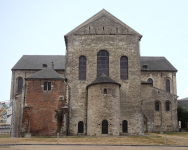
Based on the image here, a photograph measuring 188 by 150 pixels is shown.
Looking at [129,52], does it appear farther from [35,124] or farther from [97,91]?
[35,124]

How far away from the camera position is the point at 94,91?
2756 centimetres

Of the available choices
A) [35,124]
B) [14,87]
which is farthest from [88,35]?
[14,87]

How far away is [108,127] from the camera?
26172 millimetres

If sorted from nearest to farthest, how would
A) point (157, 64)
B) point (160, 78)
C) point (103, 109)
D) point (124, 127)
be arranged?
point (103, 109)
point (124, 127)
point (160, 78)
point (157, 64)

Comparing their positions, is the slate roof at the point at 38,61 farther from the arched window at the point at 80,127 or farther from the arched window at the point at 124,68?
the arched window at the point at 80,127

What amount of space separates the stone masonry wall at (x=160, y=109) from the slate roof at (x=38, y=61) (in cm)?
1577

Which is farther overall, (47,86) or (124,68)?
(124,68)

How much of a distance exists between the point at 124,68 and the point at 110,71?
2.01m

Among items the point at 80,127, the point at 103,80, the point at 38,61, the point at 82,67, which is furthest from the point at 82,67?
the point at 38,61

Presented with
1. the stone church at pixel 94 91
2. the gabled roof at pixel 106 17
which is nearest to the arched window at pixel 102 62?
the stone church at pixel 94 91

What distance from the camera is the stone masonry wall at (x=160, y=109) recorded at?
34.8 metres

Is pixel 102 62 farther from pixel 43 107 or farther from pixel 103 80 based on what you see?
pixel 43 107

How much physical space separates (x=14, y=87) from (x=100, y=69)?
19163mm

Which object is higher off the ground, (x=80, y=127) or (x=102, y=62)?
(x=102, y=62)
